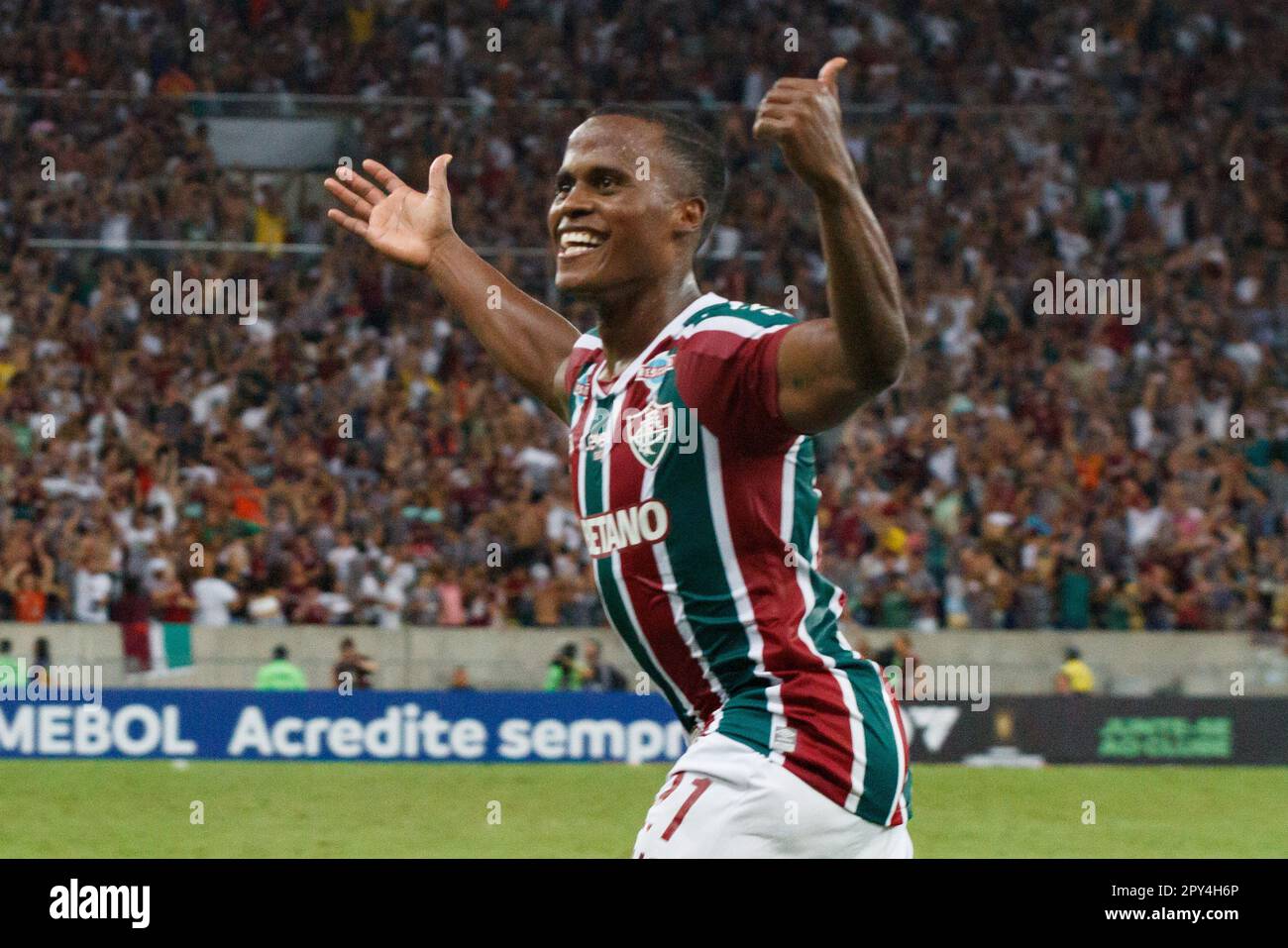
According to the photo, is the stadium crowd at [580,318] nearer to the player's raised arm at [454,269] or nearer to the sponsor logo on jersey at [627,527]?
the player's raised arm at [454,269]

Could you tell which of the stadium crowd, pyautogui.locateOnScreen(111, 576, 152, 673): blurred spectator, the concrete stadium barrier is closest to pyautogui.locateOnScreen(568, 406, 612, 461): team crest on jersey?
the stadium crowd

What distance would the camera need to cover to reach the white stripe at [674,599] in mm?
4559

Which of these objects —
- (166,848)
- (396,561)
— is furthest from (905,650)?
(166,848)

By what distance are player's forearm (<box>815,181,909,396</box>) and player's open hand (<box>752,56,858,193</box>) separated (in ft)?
0.11

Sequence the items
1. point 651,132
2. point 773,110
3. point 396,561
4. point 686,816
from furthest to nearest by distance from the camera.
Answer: point 396,561, point 651,132, point 686,816, point 773,110

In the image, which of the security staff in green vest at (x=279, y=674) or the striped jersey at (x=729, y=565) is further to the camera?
the security staff in green vest at (x=279, y=674)

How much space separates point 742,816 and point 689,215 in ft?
4.88

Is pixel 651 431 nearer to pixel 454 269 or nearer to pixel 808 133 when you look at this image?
pixel 808 133

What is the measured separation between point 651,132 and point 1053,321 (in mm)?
18319

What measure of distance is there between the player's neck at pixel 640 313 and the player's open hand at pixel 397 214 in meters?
1.29
